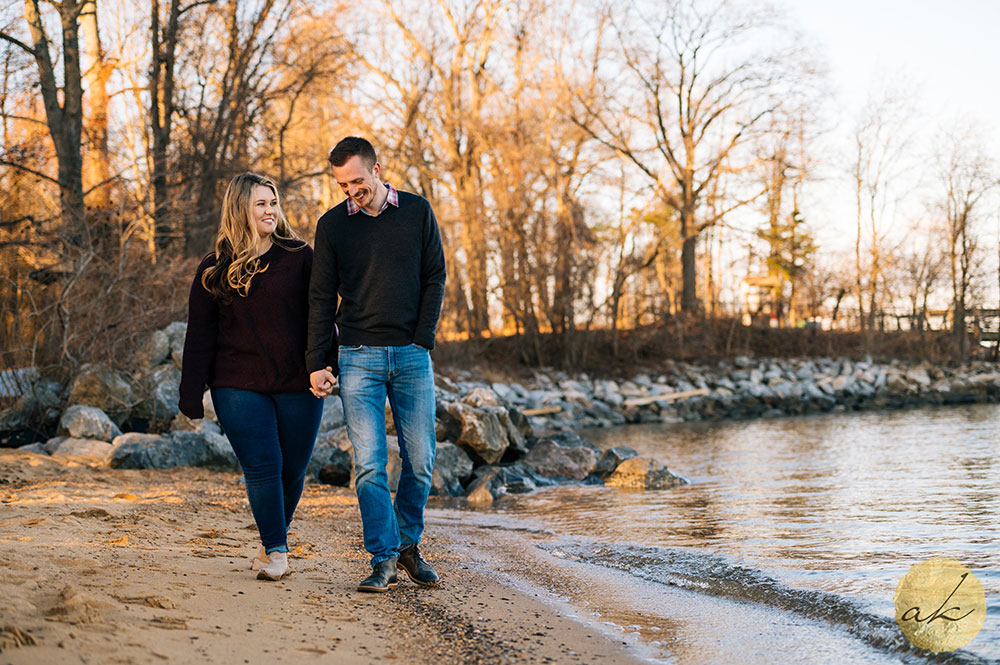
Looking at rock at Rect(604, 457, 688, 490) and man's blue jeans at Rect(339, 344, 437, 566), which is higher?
man's blue jeans at Rect(339, 344, 437, 566)

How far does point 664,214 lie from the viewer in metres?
37.8

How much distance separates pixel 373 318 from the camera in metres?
4.23

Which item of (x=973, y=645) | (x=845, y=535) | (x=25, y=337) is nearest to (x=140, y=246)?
(x=25, y=337)

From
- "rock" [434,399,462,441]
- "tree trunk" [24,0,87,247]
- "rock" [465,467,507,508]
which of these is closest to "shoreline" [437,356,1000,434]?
"rock" [434,399,462,441]

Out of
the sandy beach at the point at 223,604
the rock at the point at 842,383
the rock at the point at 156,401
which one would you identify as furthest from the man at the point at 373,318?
the rock at the point at 842,383

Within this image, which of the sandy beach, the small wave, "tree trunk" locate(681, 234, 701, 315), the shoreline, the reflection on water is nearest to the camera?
the sandy beach

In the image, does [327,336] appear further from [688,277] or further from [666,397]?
[688,277]

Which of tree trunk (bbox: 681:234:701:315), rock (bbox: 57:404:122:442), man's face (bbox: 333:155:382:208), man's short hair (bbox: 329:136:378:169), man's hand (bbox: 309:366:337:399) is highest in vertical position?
tree trunk (bbox: 681:234:701:315)

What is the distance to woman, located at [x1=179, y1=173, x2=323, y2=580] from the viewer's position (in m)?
4.25

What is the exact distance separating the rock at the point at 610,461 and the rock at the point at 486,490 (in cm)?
134

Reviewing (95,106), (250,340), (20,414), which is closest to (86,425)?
(20,414)

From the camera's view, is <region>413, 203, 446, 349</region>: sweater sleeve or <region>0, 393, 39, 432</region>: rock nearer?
<region>413, 203, 446, 349</region>: sweater sleeve

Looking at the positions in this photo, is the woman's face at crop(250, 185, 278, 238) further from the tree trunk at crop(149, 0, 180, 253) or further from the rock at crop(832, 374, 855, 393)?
the rock at crop(832, 374, 855, 393)

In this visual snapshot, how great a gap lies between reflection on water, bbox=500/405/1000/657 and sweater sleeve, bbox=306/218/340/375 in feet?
9.42
